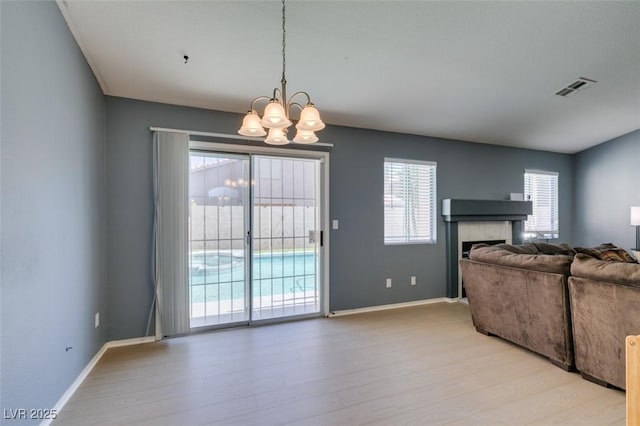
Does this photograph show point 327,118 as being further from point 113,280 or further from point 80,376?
point 80,376

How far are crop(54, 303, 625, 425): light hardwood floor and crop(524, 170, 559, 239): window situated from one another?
331 cm

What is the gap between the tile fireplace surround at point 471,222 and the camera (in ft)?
14.3

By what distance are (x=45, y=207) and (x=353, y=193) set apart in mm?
3016

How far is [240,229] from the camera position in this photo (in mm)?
3389

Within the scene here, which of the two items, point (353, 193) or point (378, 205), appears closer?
point (353, 193)

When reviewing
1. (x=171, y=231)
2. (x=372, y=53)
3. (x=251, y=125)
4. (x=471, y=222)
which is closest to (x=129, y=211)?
(x=171, y=231)

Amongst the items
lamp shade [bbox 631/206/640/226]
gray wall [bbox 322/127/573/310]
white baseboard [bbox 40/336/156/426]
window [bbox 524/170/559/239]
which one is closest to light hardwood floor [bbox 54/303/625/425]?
white baseboard [bbox 40/336/156/426]

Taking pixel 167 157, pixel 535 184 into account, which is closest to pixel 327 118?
pixel 167 157

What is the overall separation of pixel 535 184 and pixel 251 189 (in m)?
5.21

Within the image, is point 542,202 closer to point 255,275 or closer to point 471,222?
point 471,222

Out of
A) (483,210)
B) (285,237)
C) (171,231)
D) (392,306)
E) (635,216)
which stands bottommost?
(392,306)

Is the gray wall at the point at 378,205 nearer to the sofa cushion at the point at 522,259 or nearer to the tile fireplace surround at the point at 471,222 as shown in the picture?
the tile fireplace surround at the point at 471,222

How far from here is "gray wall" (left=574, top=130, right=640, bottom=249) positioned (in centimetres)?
483

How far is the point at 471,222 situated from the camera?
452 cm
